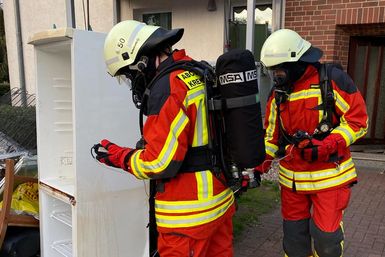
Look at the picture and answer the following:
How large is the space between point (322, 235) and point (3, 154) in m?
2.88

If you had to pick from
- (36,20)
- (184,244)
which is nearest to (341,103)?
(184,244)

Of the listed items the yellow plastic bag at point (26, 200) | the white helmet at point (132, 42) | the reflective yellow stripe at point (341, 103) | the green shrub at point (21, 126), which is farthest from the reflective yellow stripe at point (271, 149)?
the green shrub at point (21, 126)

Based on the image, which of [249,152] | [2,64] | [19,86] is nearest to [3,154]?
[249,152]

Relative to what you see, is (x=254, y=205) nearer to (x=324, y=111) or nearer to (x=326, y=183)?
(x=326, y=183)

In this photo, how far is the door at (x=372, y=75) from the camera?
692cm

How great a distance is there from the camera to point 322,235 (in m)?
2.71

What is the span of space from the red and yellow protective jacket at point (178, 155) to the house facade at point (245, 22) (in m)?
3.50

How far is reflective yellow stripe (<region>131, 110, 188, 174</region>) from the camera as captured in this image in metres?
1.99

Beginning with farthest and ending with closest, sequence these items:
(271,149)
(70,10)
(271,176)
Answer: (271,176) → (70,10) → (271,149)

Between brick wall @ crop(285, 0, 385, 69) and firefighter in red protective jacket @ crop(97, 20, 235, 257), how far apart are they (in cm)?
464

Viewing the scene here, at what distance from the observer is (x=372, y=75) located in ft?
23.6

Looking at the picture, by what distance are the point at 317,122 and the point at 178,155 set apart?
120cm

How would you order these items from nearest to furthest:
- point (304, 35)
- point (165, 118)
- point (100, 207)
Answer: point (165, 118)
point (100, 207)
point (304, 35)

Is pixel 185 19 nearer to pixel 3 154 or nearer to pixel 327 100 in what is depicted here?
pixel 3 154
